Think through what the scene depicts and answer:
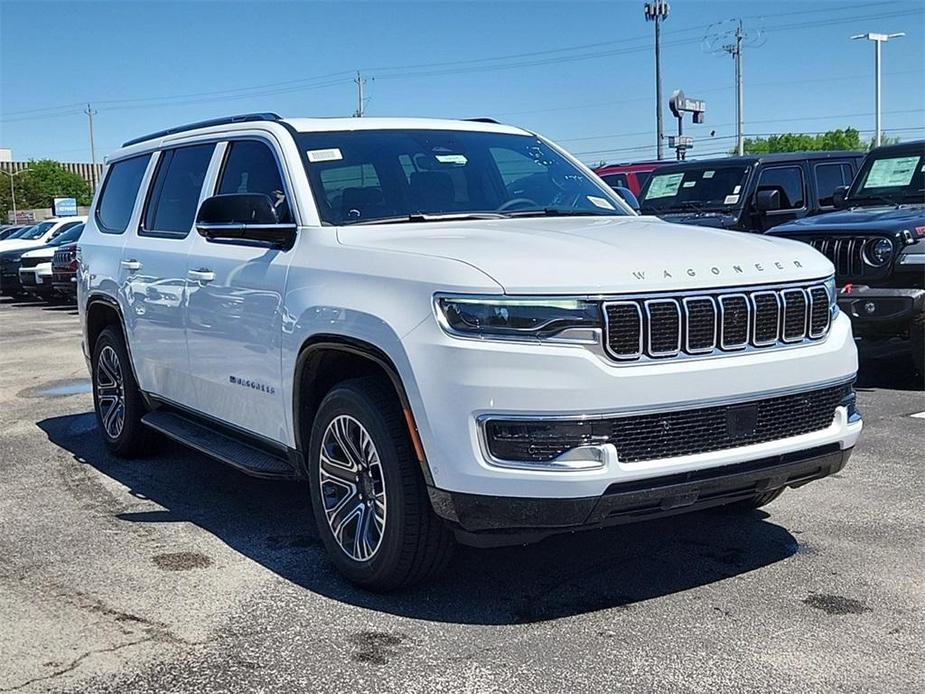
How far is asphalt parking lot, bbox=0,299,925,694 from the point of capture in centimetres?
369

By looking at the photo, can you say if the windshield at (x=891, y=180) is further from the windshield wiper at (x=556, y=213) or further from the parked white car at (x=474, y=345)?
the windshield wiper at (x=556, y=213)

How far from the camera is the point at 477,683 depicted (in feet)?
11.8

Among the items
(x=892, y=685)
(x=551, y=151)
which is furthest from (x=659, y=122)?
(x=892, y=685)

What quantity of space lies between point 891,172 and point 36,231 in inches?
821

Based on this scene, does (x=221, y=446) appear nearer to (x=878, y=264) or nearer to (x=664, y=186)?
(x=878, y=264)

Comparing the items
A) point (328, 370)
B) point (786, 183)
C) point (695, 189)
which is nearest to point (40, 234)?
point (695, 189)

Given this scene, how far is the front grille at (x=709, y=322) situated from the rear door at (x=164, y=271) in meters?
2.77

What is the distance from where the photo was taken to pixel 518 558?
489 centimetres

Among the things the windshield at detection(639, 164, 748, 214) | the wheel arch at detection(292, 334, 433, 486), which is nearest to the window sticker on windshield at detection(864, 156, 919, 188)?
the windshield at detection(639, 164, 748, 214)

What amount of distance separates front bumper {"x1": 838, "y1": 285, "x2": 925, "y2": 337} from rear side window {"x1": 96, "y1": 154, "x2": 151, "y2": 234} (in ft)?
16.7

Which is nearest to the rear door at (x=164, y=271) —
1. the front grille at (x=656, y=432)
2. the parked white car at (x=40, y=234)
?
the front grille at (x=656, y=432)

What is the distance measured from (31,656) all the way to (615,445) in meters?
2.18

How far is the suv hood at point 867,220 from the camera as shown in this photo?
347 inches

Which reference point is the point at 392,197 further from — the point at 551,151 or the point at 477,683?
the point at 477,683
